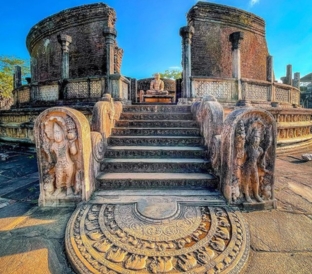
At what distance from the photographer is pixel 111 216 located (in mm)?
2096

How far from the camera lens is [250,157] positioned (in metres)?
2.34

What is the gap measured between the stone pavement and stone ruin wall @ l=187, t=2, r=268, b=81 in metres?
11.7

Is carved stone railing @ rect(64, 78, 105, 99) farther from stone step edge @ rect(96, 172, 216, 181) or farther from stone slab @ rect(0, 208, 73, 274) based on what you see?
stone slab @ rect(0, 208, 73, 274)

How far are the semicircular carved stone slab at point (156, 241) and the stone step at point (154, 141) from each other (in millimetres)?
1733

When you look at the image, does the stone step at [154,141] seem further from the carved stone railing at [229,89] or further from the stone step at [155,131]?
the carved stone railing at [229,89]

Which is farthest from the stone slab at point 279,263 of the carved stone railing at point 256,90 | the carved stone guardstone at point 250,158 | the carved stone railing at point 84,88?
the carved stone railing at point 84,88

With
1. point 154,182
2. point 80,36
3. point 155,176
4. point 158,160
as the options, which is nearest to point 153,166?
point 158,160

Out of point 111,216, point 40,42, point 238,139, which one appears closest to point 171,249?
point 111,216

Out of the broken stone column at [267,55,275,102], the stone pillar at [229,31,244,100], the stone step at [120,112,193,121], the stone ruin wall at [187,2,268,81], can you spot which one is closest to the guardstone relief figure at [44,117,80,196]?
the stone step at [120,112,193,121]

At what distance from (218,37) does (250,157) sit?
13.0m

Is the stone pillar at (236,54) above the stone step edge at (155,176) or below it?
above

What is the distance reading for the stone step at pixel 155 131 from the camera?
4094mm

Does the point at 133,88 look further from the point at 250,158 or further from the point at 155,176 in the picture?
the point at 250,158

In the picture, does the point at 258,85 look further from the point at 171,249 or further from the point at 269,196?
the point at 171,249
